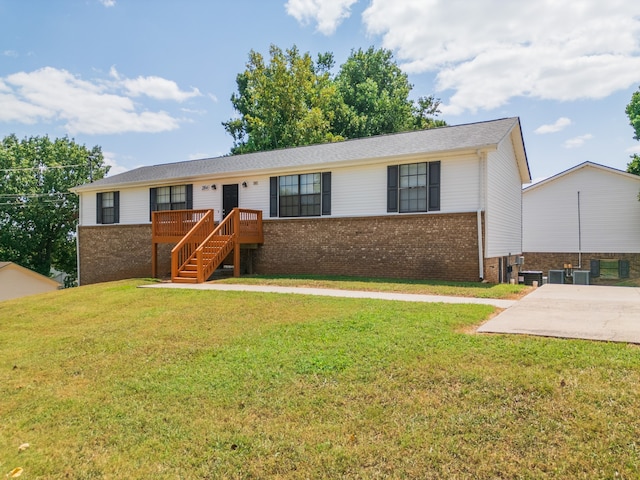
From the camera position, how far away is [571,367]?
3.99m

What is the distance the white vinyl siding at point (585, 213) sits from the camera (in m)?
19.1

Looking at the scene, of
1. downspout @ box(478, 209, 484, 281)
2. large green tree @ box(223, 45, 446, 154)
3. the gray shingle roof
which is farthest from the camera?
large green tree @ box(223, 45, 446, 154)

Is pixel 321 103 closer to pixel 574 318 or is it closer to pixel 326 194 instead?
pixel 326 194

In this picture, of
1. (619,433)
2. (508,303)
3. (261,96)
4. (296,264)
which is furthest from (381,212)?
(261,96)

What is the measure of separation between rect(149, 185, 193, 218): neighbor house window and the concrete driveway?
13.1 m

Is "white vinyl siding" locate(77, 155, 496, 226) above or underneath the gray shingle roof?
underneath

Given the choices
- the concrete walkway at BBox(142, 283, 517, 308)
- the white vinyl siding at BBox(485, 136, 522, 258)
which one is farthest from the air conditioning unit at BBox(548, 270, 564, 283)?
the concrete walkway at BBox(142, 283, 517, 308)

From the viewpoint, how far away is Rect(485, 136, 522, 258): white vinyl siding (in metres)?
11.9

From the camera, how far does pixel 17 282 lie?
979 inches

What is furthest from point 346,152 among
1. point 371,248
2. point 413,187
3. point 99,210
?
point 99,210

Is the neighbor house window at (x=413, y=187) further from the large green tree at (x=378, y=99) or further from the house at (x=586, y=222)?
the large green tree at (x=378, y=99)

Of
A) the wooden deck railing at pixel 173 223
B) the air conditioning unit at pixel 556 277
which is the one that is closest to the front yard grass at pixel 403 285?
the wooden deck railing at pixel 173 223

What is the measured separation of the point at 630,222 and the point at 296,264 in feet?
52.0

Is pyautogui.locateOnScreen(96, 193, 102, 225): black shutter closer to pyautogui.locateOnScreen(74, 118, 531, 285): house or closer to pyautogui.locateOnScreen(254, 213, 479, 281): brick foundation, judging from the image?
pyautogui.locateOnScreen(74, 118, 531, 285): house
